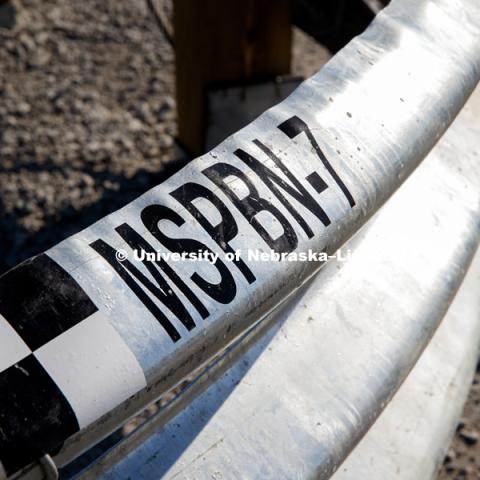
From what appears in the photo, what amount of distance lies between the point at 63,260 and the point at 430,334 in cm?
81

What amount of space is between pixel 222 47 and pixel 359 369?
1.45 meters

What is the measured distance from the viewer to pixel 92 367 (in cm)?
93

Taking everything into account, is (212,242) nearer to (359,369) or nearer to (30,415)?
(30,415)

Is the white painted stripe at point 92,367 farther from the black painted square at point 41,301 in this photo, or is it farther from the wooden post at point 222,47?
the wooden post at point 222,47

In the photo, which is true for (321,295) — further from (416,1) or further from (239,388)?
(416,1)

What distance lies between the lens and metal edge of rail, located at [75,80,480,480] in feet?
4.14

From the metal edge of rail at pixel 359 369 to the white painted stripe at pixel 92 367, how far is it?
308 mm

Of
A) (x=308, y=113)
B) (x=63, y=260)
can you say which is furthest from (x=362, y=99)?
(x=63, y=260)

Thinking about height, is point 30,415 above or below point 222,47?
above

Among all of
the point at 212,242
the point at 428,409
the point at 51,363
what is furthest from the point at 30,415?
the point at 428,409

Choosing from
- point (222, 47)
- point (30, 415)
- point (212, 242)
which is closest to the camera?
point (30, 415)

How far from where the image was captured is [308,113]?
123 cm

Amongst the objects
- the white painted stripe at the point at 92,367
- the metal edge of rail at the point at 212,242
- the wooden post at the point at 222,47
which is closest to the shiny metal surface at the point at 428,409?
the metal edge of rail at the point at 212,242

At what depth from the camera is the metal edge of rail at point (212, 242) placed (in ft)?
3.00
